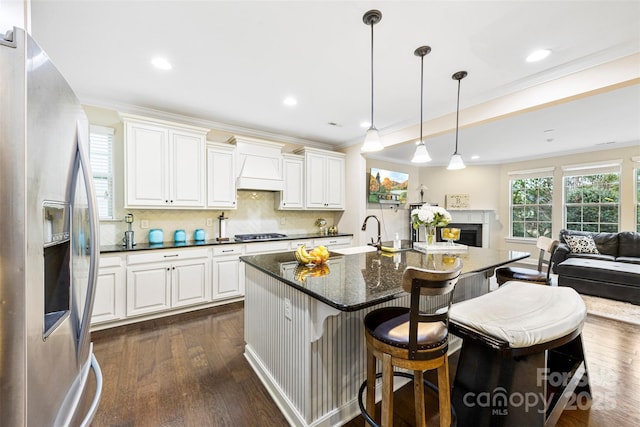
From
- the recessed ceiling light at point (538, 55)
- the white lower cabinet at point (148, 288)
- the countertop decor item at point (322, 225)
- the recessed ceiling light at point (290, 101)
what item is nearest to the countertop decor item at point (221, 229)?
the white lower cabinet at point (148, 288)

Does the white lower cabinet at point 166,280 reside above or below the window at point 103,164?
below

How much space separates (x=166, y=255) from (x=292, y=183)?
2.17m

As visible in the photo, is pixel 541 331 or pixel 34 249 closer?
pixel 34 249

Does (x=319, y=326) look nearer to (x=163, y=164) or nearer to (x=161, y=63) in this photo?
(x=161, y=63)

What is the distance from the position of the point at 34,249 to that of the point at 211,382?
183 centimetres

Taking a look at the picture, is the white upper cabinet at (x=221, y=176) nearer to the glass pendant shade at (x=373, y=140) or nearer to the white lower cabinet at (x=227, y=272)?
the white lower cabinet at (x=227, y=272)

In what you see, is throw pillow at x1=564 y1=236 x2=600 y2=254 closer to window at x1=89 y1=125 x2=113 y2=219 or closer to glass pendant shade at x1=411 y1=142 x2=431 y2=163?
glass pendant shade at x1=411 y1=142 x2=431 y2=163

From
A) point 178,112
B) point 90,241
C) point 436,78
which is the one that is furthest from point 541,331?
point 178,112

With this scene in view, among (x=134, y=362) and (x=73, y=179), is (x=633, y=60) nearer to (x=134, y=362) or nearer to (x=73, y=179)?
(x=73, y=179)

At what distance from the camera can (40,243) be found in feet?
2.17

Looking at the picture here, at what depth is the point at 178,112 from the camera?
3.57 meters

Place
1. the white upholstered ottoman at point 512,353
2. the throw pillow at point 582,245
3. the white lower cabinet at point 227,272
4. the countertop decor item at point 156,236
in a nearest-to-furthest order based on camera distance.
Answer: the white upholstered ottoman at point 512,353
the countertop decor item at point 156,236
the white lower cabinet at point 227,272
the throw pillow at point 582,245

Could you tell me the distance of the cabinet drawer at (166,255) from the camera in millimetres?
2967

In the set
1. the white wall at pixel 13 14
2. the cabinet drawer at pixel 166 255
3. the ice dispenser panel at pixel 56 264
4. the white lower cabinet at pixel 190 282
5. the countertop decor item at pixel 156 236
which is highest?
the white wall at pixel 13 14
